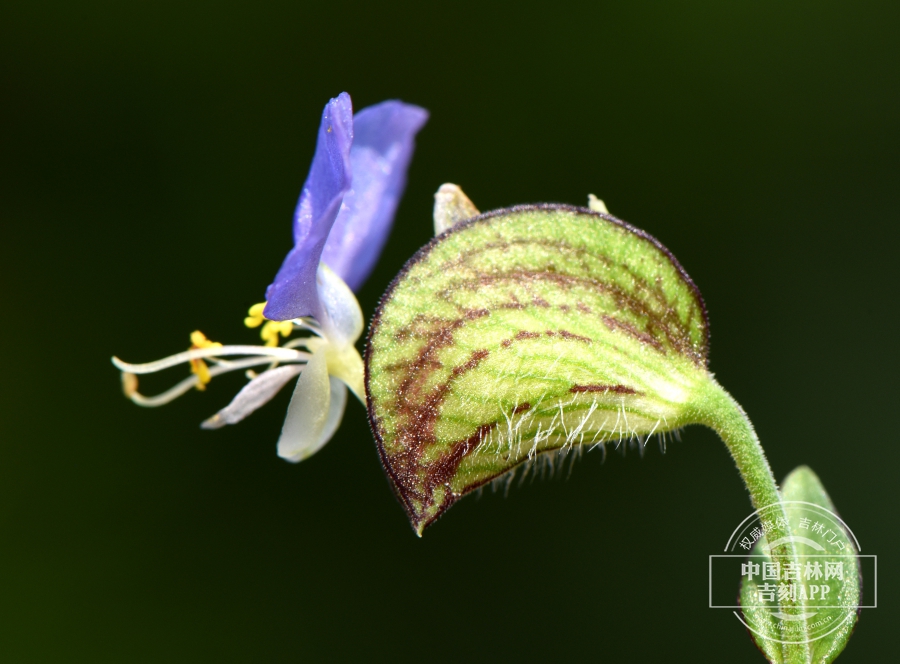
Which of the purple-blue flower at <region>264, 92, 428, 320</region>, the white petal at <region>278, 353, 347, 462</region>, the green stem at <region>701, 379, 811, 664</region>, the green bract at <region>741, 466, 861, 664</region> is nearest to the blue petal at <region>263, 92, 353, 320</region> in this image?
the purple-blue flower at <region>264, 92, 428, 320</region>

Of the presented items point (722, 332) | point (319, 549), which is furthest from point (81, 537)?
point (722, 332)

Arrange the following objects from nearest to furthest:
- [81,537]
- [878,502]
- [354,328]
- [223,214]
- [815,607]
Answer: [815,607] → [354,328] → [878,502] → [81,537] → [223,214]

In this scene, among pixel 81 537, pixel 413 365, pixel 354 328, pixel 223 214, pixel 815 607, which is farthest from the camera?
pixel 223 214

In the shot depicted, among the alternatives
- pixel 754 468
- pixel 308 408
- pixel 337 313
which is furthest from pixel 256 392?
pixel 754 468

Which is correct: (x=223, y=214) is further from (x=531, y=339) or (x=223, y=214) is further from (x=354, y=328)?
(x=531, y=339)

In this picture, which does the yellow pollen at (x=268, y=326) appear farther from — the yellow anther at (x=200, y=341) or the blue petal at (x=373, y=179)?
the blue petal at (x=373, y=179)
